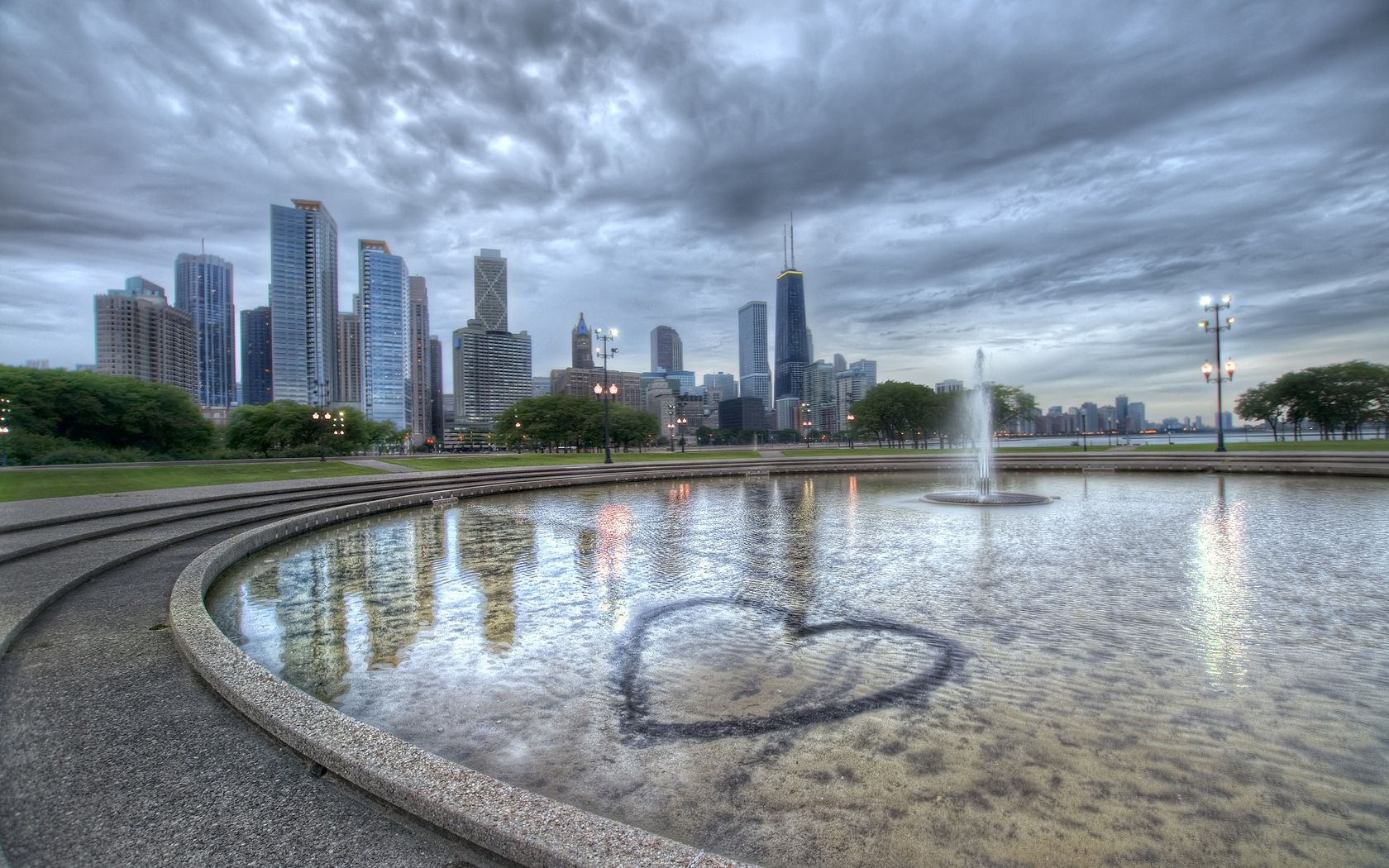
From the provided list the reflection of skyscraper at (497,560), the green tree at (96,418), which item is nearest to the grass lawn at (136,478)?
the reflection of skyscraper at (497,560)

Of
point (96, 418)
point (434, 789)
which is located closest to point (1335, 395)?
point (434, 789)

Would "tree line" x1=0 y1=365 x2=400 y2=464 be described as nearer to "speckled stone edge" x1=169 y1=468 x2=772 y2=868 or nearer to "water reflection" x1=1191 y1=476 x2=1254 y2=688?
"speckled stone edge" x1=169 y1=468 x2=772 y2=868

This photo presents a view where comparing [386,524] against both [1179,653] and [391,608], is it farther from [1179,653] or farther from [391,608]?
[1179,653]

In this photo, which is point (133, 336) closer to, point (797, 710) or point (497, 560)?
point (497, 560)

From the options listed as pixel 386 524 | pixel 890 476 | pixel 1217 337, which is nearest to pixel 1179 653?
pixel 386 524

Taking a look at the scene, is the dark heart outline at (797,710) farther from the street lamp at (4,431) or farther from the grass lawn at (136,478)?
the street lamp at (4,431)

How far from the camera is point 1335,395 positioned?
58.6 metres

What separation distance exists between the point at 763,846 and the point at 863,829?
0.60 m


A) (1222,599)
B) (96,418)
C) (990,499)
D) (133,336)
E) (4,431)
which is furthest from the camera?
(133,336)

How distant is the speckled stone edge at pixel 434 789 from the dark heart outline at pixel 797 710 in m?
1.56

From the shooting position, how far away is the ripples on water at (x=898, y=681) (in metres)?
3.44

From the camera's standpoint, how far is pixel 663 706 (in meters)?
4.97

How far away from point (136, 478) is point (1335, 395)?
92435 millimetres

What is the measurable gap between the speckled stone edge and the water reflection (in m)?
5.42
